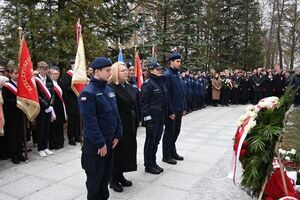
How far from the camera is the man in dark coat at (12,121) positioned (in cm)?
650

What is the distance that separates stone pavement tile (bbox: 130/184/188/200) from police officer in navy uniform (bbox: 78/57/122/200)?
3.26 feet

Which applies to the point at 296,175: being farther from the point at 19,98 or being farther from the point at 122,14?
the point at 122,14

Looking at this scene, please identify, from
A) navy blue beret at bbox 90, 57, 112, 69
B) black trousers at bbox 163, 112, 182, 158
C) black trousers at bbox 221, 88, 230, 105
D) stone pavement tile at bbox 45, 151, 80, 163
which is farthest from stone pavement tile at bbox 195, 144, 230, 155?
black trousers at bbox 221, 88, 230, 105

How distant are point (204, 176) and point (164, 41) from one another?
47.5 ft

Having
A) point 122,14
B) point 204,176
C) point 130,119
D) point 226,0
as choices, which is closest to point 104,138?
point 130,119

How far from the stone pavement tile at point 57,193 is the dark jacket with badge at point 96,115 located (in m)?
1.33

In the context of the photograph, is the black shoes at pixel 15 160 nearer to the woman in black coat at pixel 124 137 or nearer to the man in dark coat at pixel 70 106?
the man in dark coat at pixel 70 106

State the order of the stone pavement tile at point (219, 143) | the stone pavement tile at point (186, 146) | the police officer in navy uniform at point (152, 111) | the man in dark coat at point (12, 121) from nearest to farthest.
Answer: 1. the police officer in navy uniform at point (152, 111)
2. the man in dark coat at point (12, 121)
3. the stone pavement tile at point (186, 146)
4. the stone pavement tile at point (219, 143)

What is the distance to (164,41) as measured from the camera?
1945 cm

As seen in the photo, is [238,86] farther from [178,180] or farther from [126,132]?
[126,132]

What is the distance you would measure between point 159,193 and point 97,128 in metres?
1.77

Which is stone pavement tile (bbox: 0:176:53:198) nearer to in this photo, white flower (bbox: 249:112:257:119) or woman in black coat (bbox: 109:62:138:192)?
woman in black coat (bbox: 109:62:138:192)

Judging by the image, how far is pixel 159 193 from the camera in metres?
4.92

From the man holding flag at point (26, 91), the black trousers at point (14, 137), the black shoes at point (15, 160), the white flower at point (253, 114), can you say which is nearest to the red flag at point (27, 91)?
the man holding flag at point (26, 91)
